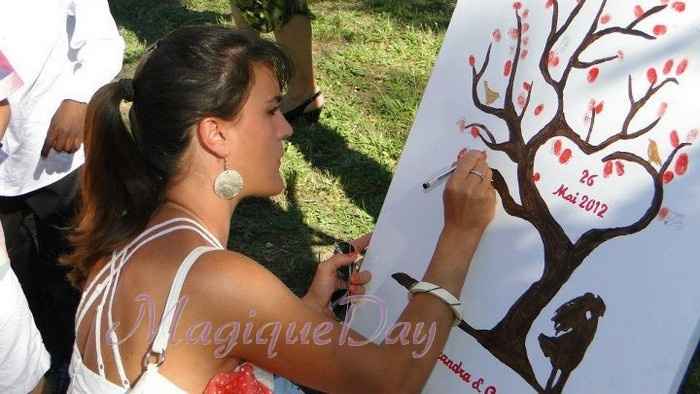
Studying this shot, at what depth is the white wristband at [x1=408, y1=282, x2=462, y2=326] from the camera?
4.66 feet

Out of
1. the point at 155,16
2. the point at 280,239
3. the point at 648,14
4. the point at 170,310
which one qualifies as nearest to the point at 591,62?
the point at 648,14

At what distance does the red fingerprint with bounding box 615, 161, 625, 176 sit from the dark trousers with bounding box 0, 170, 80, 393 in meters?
1.52

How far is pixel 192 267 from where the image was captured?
1356 millimetres

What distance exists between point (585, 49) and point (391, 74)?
8.69ft

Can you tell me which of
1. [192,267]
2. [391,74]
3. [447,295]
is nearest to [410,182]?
[447,295]

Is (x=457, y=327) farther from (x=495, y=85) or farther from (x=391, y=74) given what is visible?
(x=391, y=74)

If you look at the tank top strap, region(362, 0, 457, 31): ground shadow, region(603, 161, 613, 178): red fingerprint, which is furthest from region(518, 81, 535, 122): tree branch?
region(362, 0, 457, 31): ground shadow

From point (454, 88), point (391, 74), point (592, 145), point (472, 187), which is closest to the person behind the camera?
point (592, 145)

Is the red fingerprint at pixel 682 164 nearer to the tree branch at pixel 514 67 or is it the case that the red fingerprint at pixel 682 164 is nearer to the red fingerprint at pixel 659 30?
the red fingerprint at pixel 659 30

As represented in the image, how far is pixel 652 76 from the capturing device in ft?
4.28

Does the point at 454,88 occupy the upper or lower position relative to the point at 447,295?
upper

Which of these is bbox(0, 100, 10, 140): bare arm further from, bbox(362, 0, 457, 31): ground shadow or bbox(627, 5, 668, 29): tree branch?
bbox(362, 0, 457, 31): ground shadow

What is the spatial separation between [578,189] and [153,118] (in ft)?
2.67

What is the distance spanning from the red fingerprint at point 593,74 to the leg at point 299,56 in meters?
2.07
